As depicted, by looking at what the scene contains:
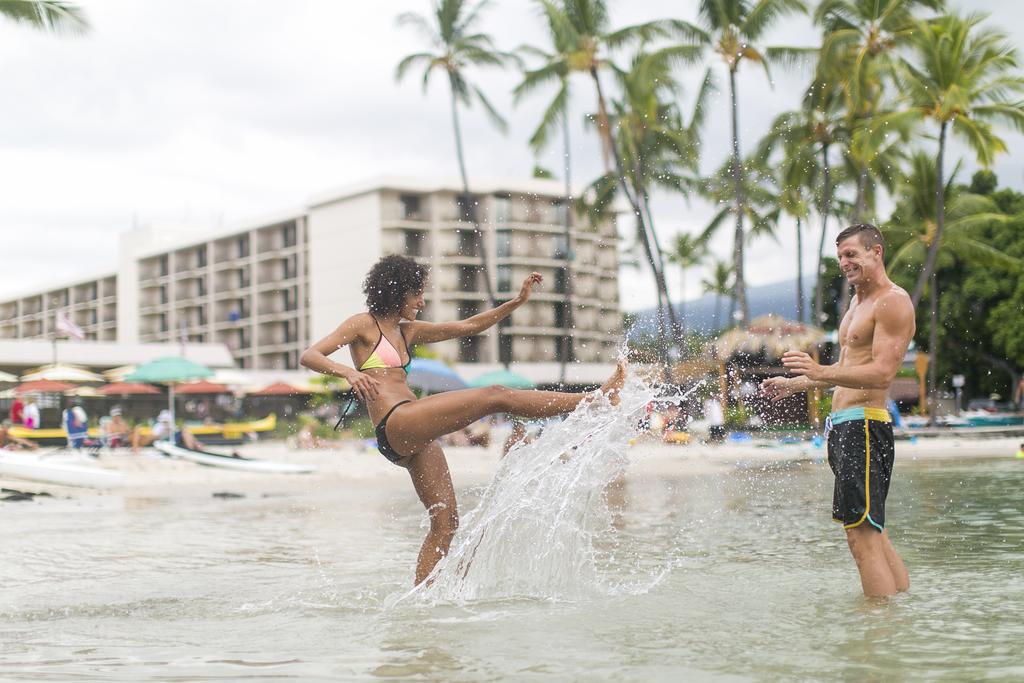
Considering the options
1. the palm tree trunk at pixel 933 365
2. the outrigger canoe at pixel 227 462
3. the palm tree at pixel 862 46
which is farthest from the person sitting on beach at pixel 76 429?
the palm tree trunk at pixel 933 365

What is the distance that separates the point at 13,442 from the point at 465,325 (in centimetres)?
2519

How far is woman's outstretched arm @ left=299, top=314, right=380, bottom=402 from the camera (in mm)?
5242

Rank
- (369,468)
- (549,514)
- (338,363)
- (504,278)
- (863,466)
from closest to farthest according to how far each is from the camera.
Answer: (863,466) < (338,363) < (549,514) < (369,468) < (504,278)

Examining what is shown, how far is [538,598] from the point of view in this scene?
5715 mm

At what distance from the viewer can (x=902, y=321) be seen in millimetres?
4988

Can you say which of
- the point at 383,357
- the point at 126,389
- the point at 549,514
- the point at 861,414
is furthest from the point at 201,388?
the point at 861,414

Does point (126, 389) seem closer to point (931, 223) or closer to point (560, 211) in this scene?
point (931, 223)

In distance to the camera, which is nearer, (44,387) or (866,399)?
(866,399)

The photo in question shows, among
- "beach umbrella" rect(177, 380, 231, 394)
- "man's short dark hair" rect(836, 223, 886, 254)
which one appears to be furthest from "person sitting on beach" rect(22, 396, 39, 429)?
"man's short dark hair" rect(836, 223, 886, 254)

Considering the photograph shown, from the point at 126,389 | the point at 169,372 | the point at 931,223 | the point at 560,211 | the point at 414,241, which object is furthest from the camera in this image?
the point at 560,211

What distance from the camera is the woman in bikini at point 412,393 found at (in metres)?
5.26

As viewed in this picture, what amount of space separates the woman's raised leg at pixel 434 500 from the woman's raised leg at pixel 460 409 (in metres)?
0.21

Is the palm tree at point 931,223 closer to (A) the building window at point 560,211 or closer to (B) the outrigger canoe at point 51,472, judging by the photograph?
(B) the outrigger canoe at point 51,472

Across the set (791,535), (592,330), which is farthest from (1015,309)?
(791,535)
